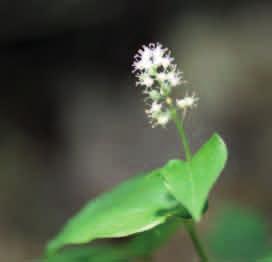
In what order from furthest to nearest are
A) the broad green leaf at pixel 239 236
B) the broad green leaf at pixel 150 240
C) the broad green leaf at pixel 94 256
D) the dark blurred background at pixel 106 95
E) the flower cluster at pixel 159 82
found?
the dark blurred background at pixel 106 95, the broad green leaf at pixel 239 236, the broad green leaf at pixel 150 240, the broad green leaf at pixel 94 256, the flower cluster at pixel 159 82

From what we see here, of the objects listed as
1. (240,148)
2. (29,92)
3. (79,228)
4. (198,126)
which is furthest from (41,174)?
(79,228)

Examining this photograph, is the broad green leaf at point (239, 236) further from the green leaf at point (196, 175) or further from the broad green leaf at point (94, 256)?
the green leaf at point (196, 175)

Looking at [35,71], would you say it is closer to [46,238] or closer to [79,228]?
[46,238]

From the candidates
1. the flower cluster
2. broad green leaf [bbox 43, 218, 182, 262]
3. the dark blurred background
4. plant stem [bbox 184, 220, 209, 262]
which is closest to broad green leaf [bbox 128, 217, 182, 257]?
broad green leaf [bbox 43, 218, 182, 262]

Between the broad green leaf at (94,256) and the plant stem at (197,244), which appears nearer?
the plant stem at (197,244)

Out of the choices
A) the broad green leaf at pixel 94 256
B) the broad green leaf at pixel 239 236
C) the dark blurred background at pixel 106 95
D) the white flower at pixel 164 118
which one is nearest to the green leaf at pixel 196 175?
the white flower at pixel 164 118

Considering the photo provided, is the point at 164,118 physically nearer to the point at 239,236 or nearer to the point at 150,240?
the point at 150,240

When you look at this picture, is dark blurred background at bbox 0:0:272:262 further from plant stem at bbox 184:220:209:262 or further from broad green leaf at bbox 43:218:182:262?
plant stem at bbox 184:220:209:262
